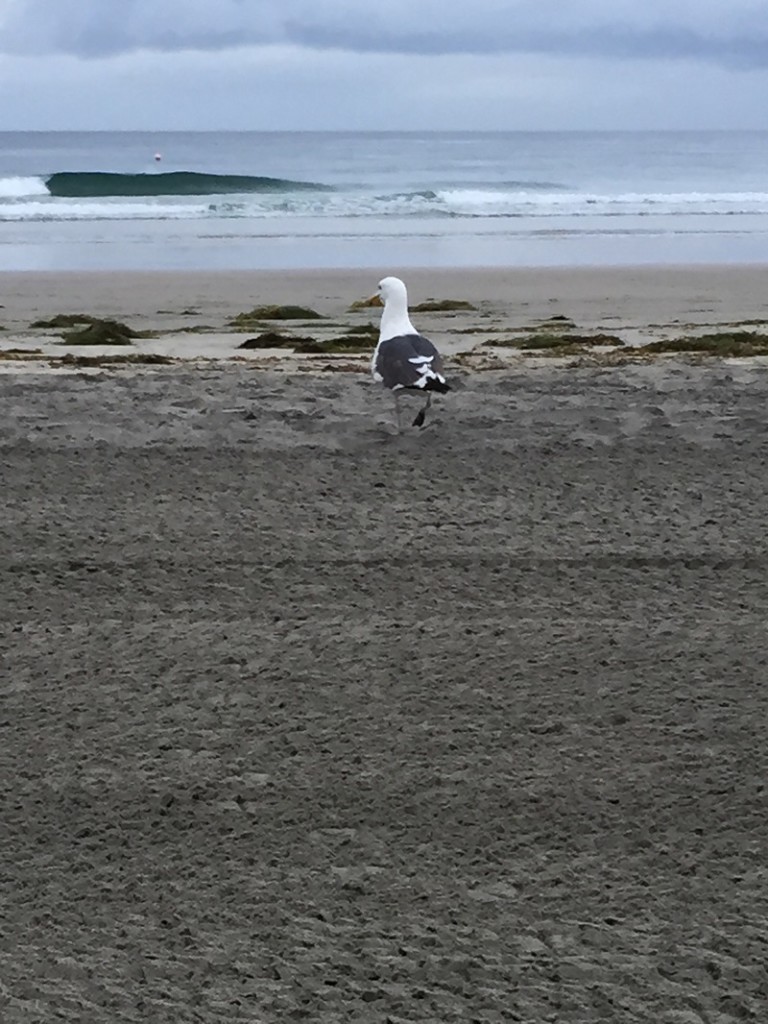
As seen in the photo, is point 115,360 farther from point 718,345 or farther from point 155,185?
point 155,185

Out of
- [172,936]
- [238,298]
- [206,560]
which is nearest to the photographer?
[172,936]

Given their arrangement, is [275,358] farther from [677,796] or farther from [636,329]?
[677,796]

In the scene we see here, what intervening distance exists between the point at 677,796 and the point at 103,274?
52.7 feet

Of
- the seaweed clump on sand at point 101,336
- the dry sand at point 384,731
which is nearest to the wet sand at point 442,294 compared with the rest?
the seaweed clump on sand at point 101,336

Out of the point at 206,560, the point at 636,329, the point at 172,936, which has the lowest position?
the point at 172,936

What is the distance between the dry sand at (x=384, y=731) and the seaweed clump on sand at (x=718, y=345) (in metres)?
3.63

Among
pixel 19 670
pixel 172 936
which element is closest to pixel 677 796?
pixel 172 936

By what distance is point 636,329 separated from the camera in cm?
1217

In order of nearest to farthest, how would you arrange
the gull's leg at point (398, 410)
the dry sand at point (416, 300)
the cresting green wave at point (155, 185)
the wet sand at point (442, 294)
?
the gull's leg at point (398, 410)
the dry sand at point (416, 300)
the wet sand at point (442, 294)
the cresting green wave at point (155, 185)

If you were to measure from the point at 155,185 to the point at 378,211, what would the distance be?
27.9ft

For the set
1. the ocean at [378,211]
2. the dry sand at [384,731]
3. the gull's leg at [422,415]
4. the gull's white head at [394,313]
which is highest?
the ocean at [378,211]

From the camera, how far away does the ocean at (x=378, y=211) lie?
22375mm

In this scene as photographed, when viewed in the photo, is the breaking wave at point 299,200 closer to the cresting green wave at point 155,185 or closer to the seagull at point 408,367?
the cresting green wave at point 155,185

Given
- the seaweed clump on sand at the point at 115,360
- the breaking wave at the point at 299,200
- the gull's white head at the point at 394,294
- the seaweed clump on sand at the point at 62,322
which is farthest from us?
the breaking wave at the point at 299,200
